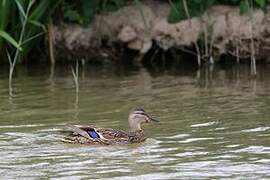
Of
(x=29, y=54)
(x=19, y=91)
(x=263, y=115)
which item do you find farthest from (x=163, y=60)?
(x=263, y=115)

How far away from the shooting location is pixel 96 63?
677 inches

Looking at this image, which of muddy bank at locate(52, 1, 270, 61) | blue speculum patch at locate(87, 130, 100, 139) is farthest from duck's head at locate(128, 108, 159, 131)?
muddy bank at locate(52, 1, 270, 61)

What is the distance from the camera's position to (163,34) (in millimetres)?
16719

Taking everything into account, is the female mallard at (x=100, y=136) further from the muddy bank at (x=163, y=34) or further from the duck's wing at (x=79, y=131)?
the muddy bank at (x=163, y=34)

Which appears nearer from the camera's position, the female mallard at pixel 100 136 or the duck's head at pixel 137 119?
the female mallard at pixel 100 136

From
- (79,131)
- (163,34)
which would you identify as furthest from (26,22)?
(79,131)

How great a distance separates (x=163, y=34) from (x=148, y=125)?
5.21m

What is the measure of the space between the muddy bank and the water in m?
0.56

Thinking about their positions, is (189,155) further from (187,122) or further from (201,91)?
(201,91)

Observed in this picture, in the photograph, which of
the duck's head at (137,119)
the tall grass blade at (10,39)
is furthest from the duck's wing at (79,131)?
the tall grass blade at (10,39)

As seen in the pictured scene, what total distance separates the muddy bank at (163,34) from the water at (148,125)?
56 cm

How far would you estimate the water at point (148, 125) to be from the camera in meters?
9.12

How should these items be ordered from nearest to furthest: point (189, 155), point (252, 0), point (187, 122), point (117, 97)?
point (189, 155) < point (187, 122) < point (117, 97) < point (252, 0)

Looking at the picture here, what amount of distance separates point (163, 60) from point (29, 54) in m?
2.37
